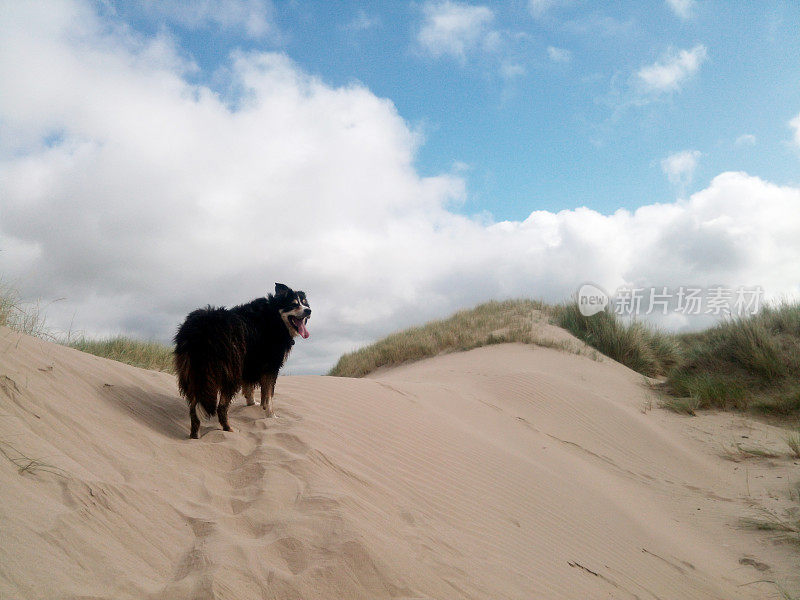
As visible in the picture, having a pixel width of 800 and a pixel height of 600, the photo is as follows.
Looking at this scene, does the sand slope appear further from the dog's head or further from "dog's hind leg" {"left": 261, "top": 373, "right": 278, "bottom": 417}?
the dog's head

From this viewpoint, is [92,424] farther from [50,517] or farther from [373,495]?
[373,495]

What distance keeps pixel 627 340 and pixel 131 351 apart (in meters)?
13.0

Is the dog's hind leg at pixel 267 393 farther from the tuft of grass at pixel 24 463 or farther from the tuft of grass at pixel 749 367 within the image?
the tuft of grass at pixel 749 367

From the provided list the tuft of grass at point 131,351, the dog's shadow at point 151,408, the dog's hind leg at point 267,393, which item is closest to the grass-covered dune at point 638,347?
the tuft of grass at point 131,351

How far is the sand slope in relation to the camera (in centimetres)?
261

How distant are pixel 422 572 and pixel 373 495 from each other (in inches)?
40.2

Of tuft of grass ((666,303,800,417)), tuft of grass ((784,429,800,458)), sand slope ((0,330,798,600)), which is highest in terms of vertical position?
tuft of grass ((666,303,800,417))

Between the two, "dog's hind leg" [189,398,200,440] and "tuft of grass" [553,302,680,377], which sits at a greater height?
"tuft of grass" [553,302,680,377]

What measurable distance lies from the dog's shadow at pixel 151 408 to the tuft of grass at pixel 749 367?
980cm

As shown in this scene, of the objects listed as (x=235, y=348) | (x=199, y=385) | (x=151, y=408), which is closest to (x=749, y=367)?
(x=235, y=348)

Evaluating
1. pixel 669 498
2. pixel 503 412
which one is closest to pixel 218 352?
pixel 503 412

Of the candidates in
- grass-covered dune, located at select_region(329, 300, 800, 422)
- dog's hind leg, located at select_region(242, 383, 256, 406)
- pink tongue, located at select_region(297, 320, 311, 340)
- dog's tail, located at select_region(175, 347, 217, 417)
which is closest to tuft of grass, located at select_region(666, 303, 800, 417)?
grass-covered dune, located at select_region(329, 300, 800, 422)

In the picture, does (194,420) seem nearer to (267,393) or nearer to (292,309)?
(267,393)

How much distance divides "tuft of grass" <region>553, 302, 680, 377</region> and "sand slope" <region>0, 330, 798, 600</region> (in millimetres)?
6321
